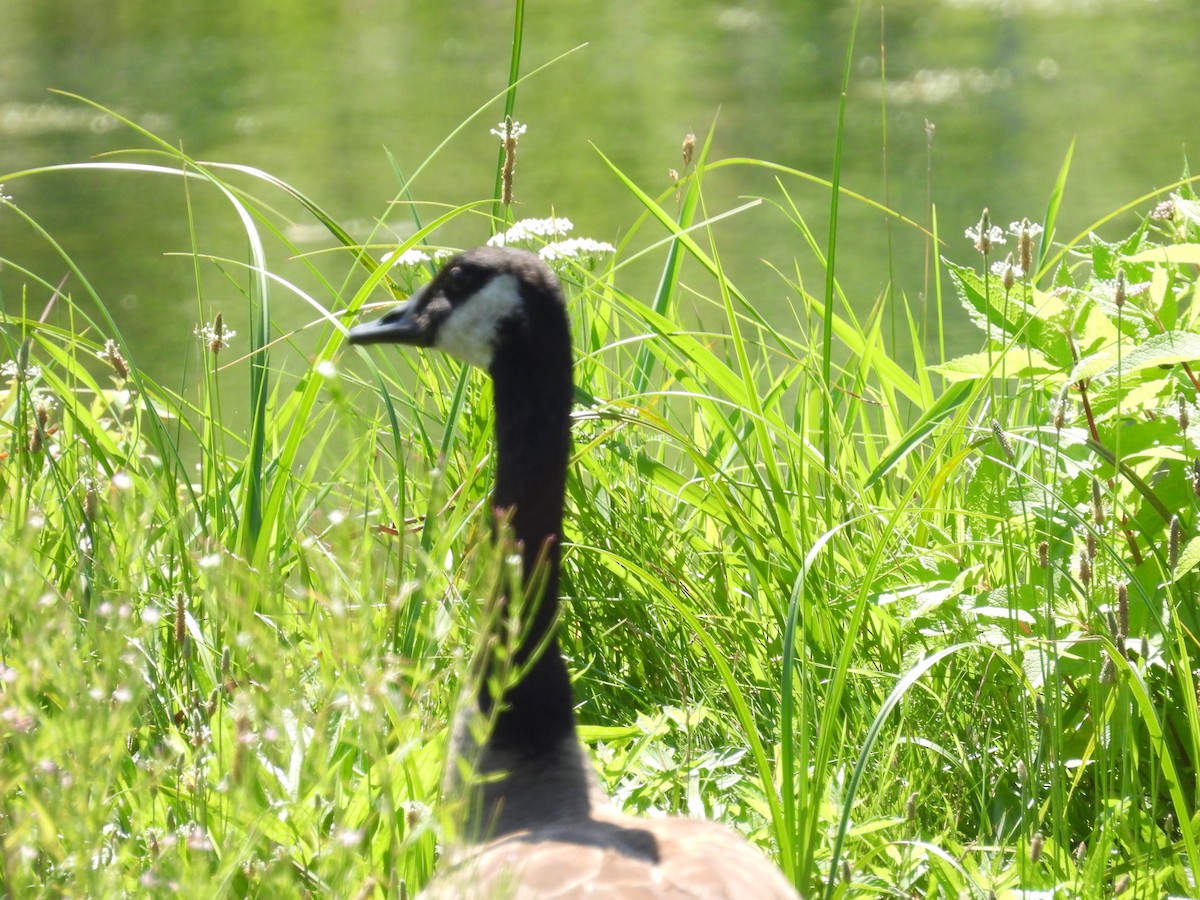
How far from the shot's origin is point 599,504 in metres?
2.71

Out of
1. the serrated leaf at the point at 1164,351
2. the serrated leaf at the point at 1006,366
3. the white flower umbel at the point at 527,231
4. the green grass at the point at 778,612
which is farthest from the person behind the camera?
the white flower umbel at the point at 527,231

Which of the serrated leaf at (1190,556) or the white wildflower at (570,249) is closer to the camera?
the serrated leaf at (1190,556)

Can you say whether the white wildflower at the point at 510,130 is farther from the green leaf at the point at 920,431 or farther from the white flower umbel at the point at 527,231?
the green leaf at the point at 920,431

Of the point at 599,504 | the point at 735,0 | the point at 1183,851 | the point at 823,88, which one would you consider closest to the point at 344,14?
the point at 735,0

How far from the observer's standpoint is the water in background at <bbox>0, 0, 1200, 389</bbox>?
745cm

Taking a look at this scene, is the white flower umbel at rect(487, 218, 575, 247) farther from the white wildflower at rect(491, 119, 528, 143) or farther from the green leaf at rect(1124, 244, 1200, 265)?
the green leaf at rect(1124, 244, 1200, 265)

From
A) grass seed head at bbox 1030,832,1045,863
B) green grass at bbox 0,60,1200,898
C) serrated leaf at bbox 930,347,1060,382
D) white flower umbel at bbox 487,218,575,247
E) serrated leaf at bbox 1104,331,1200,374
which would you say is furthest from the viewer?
white flower umbel at bbox 487,218,575,247

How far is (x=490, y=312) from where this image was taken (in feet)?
6.55

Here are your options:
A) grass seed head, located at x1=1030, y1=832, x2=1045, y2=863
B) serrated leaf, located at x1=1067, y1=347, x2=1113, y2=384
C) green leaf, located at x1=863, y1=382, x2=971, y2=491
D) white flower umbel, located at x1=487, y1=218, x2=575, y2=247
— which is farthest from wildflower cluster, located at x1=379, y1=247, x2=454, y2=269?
grass seed head, located at x1=1030, y1=832, x2=1045, y2=863

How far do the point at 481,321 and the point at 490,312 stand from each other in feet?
0.07

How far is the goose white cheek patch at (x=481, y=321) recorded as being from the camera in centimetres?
199

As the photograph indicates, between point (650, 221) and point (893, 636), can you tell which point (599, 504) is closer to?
point (893, 636)

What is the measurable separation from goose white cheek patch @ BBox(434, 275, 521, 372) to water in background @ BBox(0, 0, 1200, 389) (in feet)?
8.19

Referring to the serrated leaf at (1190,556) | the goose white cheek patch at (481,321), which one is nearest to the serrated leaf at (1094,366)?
the serrated leaf at (1190,556)
